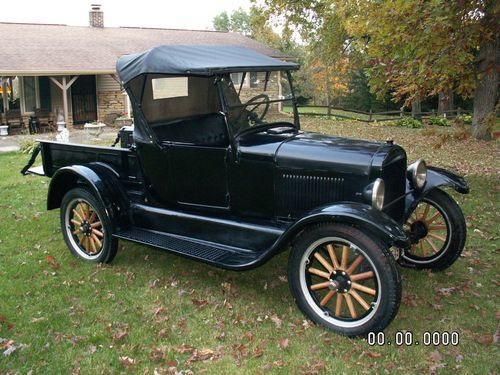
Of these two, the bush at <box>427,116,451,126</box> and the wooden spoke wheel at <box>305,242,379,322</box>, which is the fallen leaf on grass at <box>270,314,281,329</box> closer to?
the wooden spoke wheel at <box>305,242,379,322</box>

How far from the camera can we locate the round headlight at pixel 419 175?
4395 millimetres

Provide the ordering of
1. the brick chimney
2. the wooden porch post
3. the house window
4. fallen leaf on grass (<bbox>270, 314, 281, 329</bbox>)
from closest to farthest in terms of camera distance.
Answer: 1. fallen leaf on grass (<bbox>270, 314, 281, 329</bbox>)
2. the wooden porch post
3. the house window
4. the brick chimney

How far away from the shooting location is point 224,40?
24.8 meters

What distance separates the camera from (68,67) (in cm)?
1800

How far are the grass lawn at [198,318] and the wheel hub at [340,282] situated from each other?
36 cm

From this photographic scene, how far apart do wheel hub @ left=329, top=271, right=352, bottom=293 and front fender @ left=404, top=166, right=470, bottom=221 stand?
98 cm

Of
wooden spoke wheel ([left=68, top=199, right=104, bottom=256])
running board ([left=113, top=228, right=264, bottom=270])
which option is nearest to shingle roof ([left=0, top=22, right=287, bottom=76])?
wooden spoke wheel ([left=68, top=199, right=104, bottom=256])

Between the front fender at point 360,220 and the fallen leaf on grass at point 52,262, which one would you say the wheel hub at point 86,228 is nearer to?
the fallen leaf on grass at point 52,262

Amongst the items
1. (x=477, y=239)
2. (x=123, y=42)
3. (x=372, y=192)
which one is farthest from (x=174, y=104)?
(x=123, y=42)

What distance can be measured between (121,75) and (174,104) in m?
0.60

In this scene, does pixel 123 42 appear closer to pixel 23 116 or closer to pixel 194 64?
pixel 23 116

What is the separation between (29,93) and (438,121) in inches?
676

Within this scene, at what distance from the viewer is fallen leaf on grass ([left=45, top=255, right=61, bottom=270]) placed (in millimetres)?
5012

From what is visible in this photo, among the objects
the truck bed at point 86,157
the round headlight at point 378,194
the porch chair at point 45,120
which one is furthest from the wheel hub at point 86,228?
the porch chair at point 45,120
